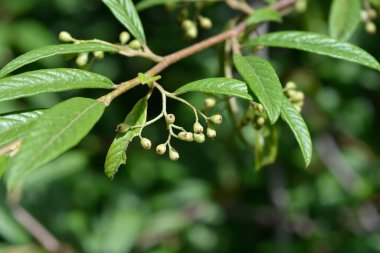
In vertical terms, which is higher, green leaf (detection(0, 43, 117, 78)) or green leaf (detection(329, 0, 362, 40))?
green leaf (detection(0, 43, 117, 78))

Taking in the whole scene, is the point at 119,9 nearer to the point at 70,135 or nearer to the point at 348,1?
the point at 70,135

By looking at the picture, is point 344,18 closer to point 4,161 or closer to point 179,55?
point 179,55

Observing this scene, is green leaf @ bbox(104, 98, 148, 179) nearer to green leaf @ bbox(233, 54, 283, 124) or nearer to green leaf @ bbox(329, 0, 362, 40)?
green leaf @ bbox(233, 54, 283, 124)

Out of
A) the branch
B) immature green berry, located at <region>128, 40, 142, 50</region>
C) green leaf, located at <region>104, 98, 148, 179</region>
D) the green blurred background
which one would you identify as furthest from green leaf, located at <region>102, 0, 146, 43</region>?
the green blurred background

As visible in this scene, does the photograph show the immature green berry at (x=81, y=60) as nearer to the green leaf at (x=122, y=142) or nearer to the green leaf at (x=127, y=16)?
the green leaf at (x=127, y=16)

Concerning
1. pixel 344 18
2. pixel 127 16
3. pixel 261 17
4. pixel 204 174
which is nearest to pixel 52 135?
pixel 127 16

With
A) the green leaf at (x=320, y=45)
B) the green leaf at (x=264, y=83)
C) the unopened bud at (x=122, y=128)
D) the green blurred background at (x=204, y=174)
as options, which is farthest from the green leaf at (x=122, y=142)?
the green blurred background at (x=204, y=174)

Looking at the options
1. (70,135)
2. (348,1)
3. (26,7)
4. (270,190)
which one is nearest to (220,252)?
(270,190)

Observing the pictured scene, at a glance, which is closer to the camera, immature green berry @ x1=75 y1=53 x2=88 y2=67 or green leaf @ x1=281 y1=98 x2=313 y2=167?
green leaf @ x1=281 y1=98 x2=313 y2=167
